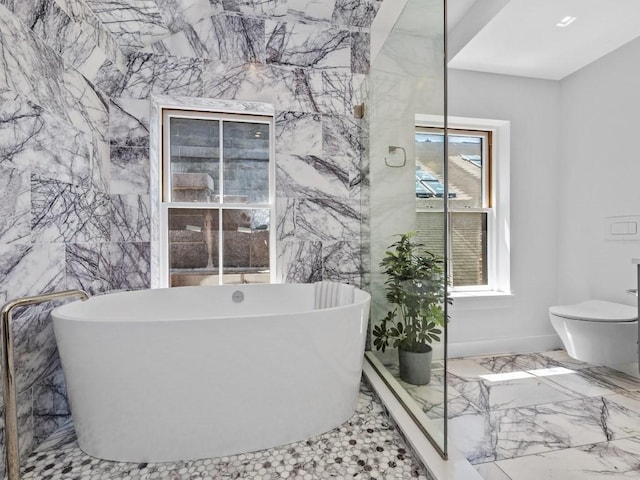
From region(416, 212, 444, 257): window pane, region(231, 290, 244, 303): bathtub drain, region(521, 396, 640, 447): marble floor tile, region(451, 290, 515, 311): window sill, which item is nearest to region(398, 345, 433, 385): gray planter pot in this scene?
region(416, 212, 444, 257): window pane

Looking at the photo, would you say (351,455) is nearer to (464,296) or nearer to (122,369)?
(122,369)

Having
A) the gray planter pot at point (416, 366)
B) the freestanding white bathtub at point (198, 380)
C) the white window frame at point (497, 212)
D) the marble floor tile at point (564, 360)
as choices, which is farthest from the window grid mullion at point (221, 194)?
the marble floor tile at point (564, 360)

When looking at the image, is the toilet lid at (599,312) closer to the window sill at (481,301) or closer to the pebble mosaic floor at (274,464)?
the window sill at (481,301)

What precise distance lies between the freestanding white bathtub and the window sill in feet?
4.72

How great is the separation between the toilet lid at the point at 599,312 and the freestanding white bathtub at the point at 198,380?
5.44 ft

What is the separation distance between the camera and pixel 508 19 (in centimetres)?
202

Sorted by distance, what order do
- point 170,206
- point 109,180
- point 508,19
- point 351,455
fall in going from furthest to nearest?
point 170,206
point 109,180
point 508,19
point 351,455

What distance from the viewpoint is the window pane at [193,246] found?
2.48 metres

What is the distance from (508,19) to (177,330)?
261 centimetres

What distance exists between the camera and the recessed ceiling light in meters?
1.93

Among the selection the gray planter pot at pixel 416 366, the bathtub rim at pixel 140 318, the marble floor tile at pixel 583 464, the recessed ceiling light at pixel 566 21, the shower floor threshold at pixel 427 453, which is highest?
the recessed ceiling light at pixel 566 21

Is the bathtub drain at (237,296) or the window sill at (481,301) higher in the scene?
the bathtub drain at (237,296)

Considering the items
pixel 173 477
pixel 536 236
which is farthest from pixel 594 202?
pixel 173 477

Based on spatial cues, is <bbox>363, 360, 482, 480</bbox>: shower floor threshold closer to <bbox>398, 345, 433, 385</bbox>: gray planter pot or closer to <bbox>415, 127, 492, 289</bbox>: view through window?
<bbox>398, 345, 433, 385</bbox>: gray planter pot
